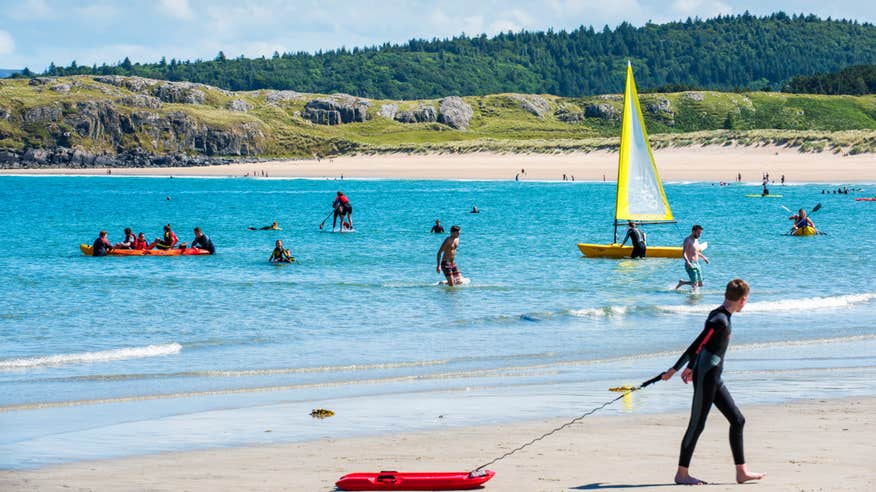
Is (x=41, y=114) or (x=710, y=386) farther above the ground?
(x=41, y=114)

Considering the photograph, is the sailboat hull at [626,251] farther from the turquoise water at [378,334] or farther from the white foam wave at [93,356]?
the white foam wave at [93,356]

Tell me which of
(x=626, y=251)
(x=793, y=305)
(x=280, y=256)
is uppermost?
(x=626, y=251)

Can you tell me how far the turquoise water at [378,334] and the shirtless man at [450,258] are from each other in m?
0.47

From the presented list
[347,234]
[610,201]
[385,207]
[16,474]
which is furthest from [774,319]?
[610,201]

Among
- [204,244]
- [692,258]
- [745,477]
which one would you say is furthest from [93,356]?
[204,244]

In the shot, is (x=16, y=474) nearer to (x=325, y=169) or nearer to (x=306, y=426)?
(x=306, y=426)

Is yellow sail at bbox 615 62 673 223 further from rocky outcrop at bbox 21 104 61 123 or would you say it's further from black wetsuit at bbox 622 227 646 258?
rocky outcrop at bbox 21 104 61 123

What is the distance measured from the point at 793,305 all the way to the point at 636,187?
12529mm

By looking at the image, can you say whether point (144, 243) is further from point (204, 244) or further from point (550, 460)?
point (550, 460)

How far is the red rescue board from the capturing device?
9.60 m

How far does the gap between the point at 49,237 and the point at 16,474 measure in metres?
49.7

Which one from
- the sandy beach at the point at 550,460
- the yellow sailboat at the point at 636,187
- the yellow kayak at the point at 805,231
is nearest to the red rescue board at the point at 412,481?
the sandy beach at the point at 550,460

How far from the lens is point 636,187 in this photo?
1448 inches

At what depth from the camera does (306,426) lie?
12664mm
